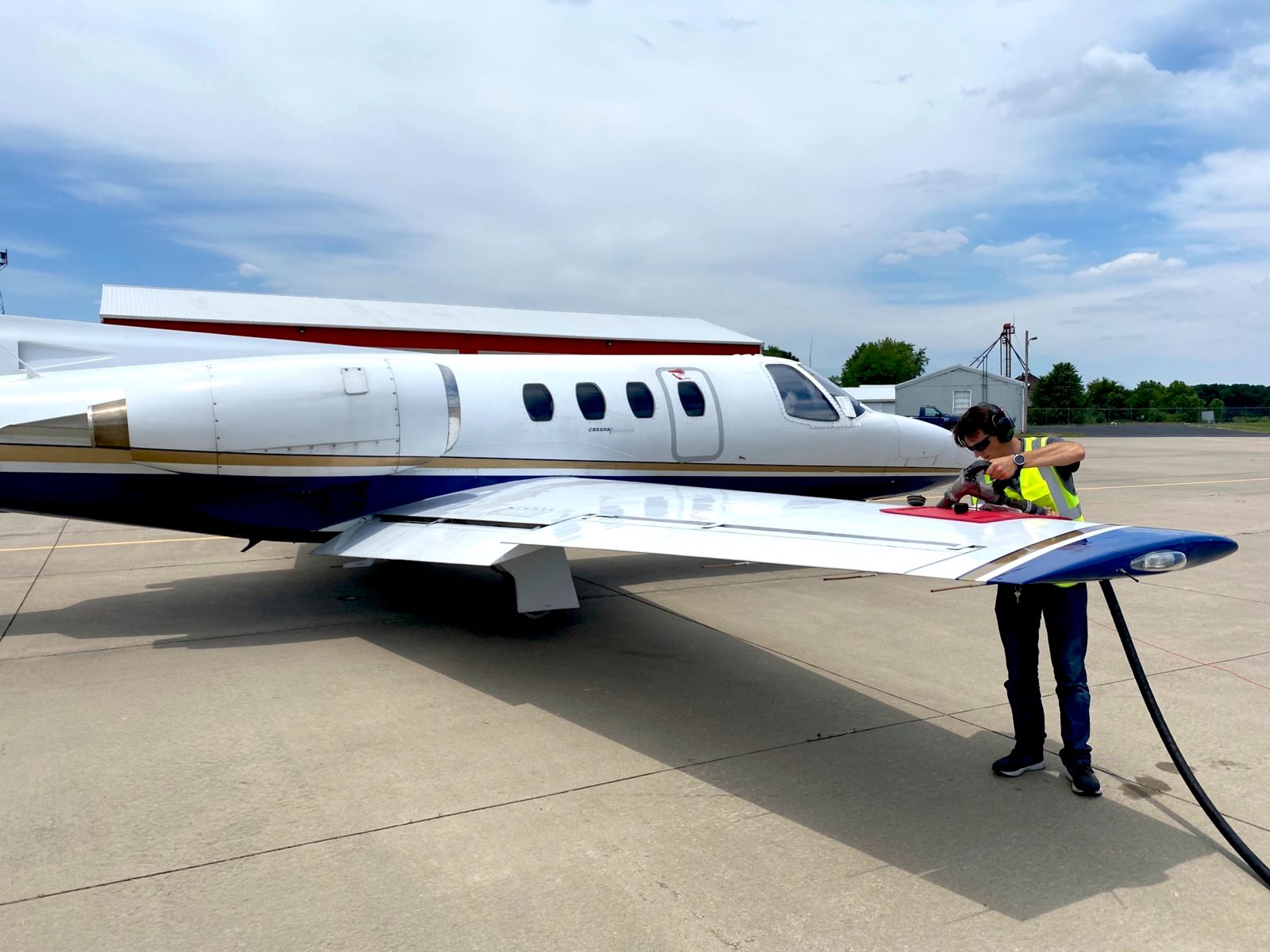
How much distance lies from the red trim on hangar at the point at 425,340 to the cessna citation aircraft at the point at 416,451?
18.1 metres

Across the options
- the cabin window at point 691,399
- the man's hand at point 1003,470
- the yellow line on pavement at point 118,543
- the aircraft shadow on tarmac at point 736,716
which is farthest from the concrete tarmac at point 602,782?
the yellow line on pavement at point 118,543

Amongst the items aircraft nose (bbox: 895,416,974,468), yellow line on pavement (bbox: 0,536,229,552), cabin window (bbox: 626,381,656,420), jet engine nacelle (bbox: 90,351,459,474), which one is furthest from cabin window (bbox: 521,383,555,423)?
yellow line on pavement (bbox: 0,536,229,552)

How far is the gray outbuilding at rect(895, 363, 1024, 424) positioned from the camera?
6116 centimetres

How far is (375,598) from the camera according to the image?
30.5 feet

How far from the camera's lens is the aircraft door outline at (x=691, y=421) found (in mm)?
9984

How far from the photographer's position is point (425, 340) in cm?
3094

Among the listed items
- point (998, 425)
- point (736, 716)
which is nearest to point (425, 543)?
point (736, 716)

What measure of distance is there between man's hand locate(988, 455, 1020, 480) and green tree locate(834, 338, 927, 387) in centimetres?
10953

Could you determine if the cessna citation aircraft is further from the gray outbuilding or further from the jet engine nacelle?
the gray outbuilding

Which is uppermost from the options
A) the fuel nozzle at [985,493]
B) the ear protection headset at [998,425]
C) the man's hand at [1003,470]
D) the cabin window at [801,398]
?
the cabin window at [801,398]

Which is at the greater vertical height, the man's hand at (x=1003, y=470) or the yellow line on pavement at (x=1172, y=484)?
the man's hand at (x=1003, y=470)

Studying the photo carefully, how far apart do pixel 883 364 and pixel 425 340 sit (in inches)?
3792

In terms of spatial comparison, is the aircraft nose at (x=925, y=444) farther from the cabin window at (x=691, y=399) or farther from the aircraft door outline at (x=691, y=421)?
the cabin window at (x=691, y=399)

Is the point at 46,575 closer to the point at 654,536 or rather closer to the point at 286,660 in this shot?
the point at 286,660
